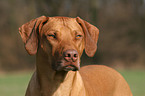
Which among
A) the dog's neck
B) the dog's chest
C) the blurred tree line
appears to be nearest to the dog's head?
the dog's neck

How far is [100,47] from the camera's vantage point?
24828mm

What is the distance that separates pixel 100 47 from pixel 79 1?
4.56 m

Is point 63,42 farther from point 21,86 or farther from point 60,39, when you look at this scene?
point 21,86

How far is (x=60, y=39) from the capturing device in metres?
4.45

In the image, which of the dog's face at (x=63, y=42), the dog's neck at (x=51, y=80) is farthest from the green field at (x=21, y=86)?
the dog's face at (x=63, y=42)

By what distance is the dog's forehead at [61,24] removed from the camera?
463 centimetres

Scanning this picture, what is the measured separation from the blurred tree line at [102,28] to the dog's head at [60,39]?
62.3 ft

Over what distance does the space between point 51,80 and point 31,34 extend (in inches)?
33.4

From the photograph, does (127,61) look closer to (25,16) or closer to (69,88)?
(25,16)

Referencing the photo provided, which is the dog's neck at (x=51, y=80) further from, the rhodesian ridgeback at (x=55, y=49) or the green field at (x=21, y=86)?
the green field at (x=21, y=86)

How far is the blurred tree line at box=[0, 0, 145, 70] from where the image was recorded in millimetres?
24453

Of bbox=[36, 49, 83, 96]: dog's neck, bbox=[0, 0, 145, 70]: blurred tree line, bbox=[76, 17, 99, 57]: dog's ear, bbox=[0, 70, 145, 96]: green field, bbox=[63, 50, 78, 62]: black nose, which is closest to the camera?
bbox=[63, 50, 78, 62]: black nose

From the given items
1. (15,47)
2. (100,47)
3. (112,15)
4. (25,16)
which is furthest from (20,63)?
(112,15)

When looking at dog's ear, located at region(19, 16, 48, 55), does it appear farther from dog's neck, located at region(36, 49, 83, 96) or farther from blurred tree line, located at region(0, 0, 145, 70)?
blurred tree line, located at region(0, 0, 145, 70)
